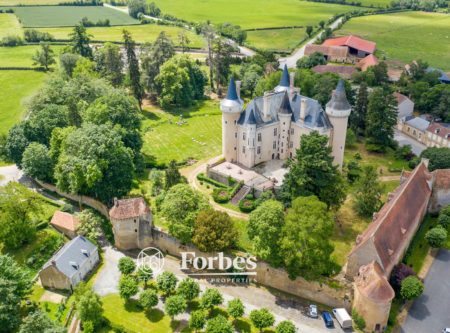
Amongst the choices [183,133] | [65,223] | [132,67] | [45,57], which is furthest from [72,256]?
[45,57]

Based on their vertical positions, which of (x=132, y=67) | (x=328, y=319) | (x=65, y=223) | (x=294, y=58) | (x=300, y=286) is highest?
(x=132, y=67)

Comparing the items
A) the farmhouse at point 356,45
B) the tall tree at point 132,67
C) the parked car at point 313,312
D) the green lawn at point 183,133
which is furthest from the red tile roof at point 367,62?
the parked car at point 313,312

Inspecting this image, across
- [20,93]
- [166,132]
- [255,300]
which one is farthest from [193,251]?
[20,93]

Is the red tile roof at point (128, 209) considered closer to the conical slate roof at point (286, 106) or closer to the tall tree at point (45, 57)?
the conical slate roof at point (286, 106)

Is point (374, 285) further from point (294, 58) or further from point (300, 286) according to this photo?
point (294, 58)

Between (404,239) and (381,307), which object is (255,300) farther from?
(404,239)

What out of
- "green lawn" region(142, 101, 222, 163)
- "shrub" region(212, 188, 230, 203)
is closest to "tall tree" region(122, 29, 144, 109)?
"green lawn" region(142, 101, 222, 163)
